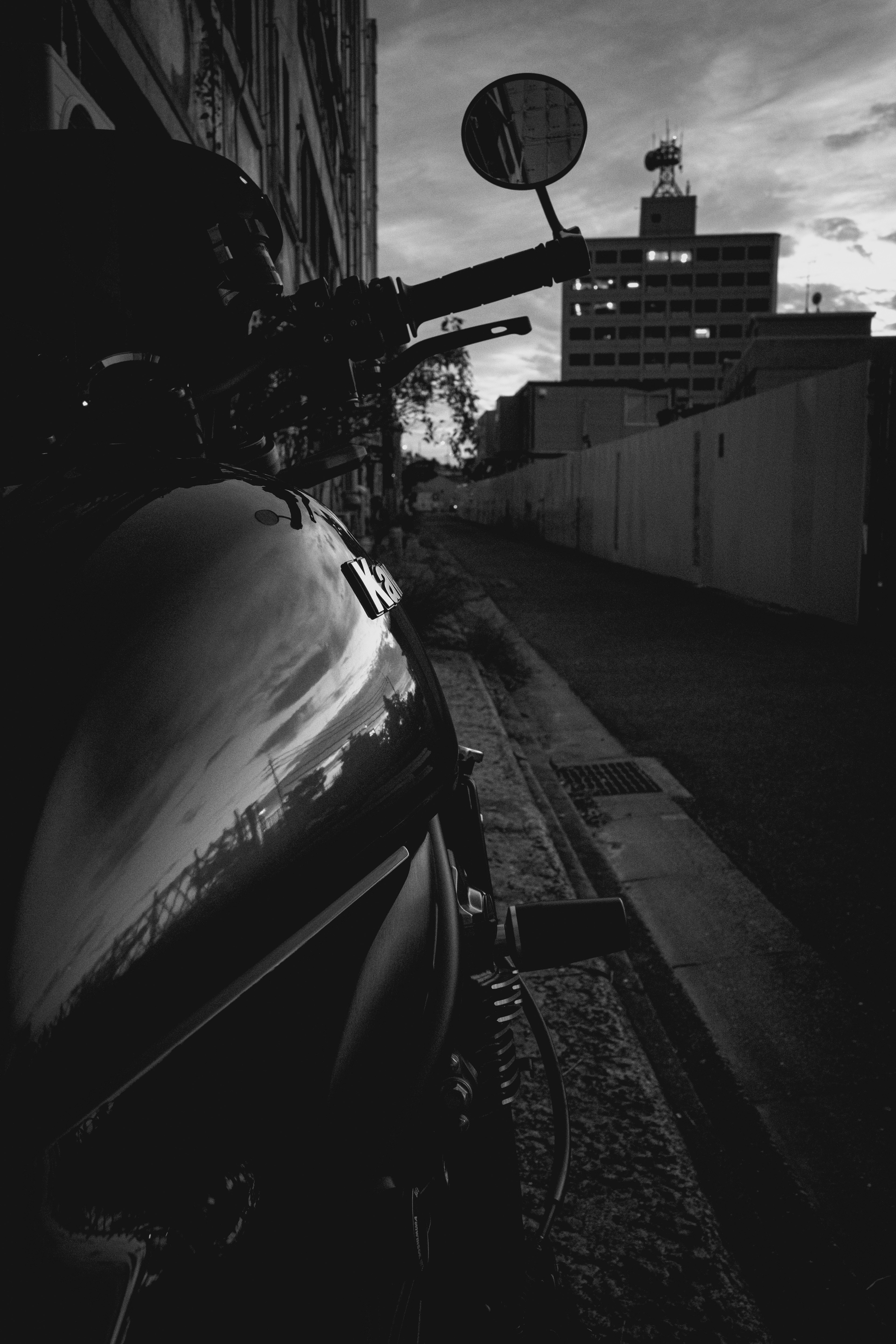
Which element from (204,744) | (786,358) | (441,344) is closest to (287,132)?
(441,344)

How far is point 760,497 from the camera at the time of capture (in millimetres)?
10773

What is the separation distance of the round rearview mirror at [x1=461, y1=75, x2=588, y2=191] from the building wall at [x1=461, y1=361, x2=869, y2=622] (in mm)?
7729

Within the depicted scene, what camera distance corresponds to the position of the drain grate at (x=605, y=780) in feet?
14.4

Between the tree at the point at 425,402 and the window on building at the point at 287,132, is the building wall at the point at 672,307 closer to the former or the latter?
the window on building at the point at 287,132

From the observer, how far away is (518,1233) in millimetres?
1184

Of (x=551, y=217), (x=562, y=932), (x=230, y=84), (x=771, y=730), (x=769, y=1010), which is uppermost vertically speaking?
(x=230, y=84)

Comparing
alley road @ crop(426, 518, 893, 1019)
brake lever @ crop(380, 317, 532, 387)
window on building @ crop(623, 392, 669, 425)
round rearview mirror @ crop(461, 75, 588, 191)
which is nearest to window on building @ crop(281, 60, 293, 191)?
alley road @ crop(426, 518, 893, 1019)

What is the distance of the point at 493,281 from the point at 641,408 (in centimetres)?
8732

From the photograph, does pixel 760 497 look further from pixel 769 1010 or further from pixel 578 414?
pixel 578 414

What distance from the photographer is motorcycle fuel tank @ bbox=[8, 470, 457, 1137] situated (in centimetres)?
58

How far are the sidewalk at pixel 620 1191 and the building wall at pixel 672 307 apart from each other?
116m

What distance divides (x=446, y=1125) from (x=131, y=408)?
791 mm

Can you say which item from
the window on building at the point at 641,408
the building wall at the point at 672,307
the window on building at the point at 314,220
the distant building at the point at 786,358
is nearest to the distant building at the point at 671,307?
the building wall at the point at 672,307

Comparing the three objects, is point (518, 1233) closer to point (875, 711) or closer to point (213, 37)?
point (875, 711)
